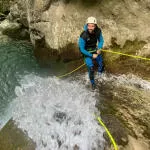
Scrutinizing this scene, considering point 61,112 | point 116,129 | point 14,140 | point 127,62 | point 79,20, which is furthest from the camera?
point 79,20

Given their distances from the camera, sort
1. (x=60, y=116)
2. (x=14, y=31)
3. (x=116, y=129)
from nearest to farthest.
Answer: (x=116, y=129)
(x=60, y=116)
(x=14, y=31)

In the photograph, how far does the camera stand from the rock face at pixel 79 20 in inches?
340

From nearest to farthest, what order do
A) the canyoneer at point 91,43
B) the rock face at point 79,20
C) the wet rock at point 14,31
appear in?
the canyoneer at point 91,43, the rock face at point 79,20, the wet rock at point 14,31

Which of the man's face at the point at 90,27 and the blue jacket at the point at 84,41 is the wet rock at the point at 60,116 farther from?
the man's face at the point at 90,27

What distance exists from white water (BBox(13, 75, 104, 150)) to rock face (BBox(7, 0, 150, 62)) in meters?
2.10

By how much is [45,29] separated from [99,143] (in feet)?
21.1

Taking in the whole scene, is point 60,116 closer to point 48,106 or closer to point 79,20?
point 48,106

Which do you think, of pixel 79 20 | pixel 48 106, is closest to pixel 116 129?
pixel 48 106

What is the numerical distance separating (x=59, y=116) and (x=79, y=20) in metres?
4.31

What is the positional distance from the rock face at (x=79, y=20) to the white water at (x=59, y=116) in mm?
2100

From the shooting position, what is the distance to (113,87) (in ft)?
26.1

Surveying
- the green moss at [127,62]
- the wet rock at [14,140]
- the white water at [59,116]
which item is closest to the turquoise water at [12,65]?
the white water at [59,116]

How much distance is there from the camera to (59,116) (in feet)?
24.6

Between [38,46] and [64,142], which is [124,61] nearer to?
[64,142]
